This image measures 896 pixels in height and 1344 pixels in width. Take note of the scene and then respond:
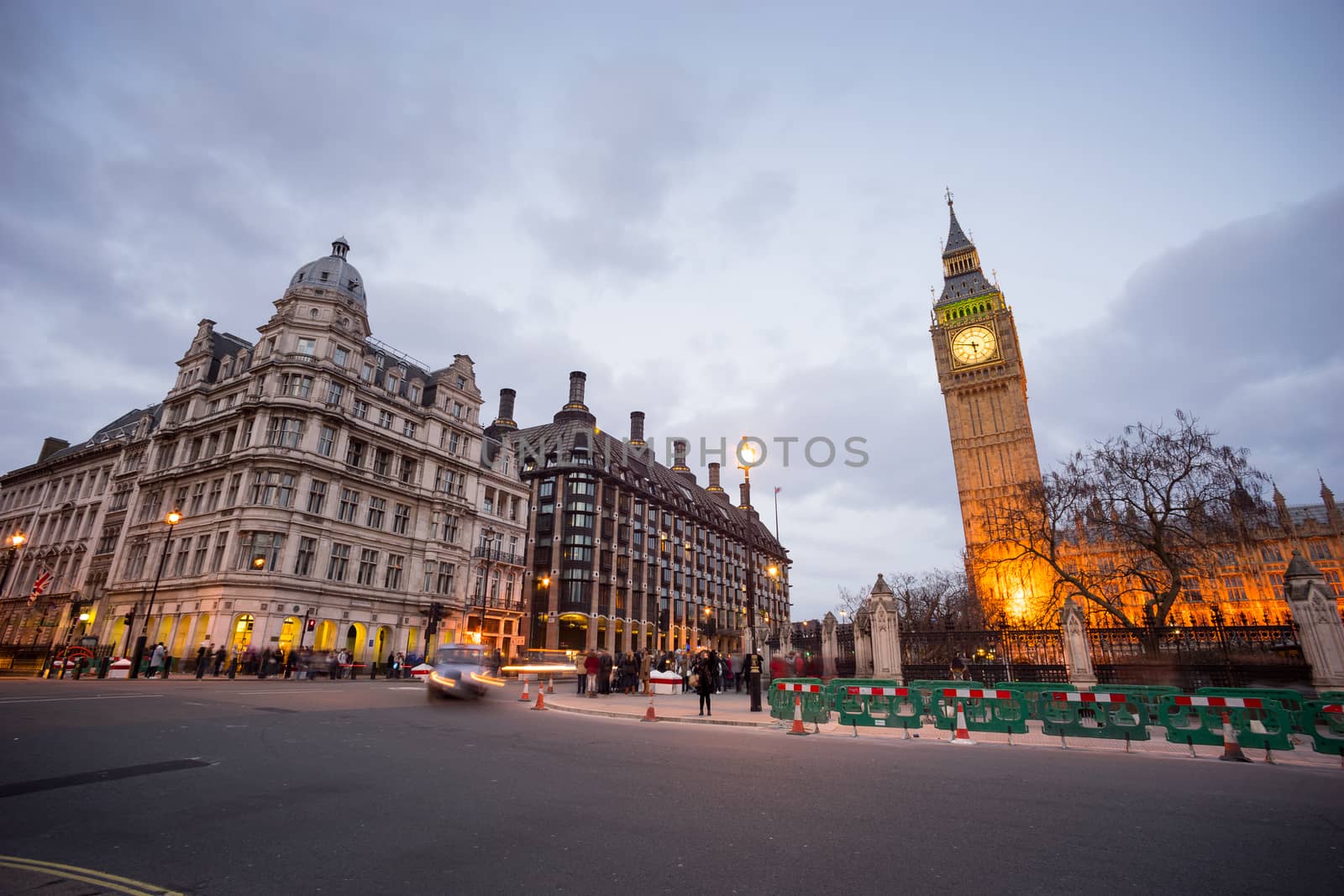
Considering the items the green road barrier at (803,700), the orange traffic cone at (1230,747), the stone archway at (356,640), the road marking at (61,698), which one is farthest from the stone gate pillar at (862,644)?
the stone archway at (356,640)

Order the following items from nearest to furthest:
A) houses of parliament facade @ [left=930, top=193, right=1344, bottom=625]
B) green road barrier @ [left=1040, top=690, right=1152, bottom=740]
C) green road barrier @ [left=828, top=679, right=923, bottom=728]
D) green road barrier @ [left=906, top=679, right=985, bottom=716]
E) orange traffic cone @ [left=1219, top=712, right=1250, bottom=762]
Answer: orange traffic cone @ [left=1219, top=712, right=1250, bottom=762], green road barrier @ [left=1040, top=690, right=1152, bottom=740], green road barrier @ [left=828, top=679, right=923, bottom=728], green road barrier @ [left=906, top=679, right=985, bottom=716], houses of parliament facade @ [left=930, top=193, right=1344, bottom=625]

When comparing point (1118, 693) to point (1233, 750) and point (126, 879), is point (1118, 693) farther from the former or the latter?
point (126, 879)

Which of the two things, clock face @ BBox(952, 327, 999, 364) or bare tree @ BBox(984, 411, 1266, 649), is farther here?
clock face @ BBox(952, 327, 999, 364)

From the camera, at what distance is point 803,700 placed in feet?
51.0

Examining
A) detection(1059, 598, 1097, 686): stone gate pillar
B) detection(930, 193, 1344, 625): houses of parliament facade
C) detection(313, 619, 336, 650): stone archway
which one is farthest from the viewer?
detection(930, 193, 1344, 625): houses of parliament facade

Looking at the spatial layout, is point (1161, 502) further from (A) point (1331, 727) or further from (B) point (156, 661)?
(B) point (156, 661)

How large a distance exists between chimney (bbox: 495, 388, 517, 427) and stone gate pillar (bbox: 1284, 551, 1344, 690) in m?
67.4

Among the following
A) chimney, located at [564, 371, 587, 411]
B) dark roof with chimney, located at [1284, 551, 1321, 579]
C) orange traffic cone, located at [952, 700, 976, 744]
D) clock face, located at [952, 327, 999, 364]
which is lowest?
orange traffic cone, located at [952, 700, 976, 744]

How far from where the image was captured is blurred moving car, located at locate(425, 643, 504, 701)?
62.1 feet

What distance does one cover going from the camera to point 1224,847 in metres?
5.16

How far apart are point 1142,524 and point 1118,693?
762 inches

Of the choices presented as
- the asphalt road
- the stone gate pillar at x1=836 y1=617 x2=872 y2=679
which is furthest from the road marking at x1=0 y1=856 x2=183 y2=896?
the stone gate pillar at x1=836 y1=617 x2=872 y2=679

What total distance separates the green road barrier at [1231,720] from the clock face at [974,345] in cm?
7123

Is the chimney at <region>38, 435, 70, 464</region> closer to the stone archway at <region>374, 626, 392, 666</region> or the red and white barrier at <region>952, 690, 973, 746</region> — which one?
the stone archway at <region>374, 626, 392, 666</region>
